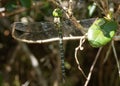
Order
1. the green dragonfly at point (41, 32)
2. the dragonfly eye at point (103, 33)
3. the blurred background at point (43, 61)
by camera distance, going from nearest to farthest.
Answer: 1. the dragonfly eye at point (103, 33)
2. the green dragonfly at point (41, 32)
3. the blurred background at point (43, 61)

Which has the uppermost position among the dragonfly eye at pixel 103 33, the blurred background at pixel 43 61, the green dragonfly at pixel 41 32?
the dragonfly eye at pixel 103 33

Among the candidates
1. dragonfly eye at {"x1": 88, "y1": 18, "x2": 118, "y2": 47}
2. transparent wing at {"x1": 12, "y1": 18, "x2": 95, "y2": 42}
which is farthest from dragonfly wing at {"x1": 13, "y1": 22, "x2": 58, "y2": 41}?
dragonfly eye at {"x1": 88, "y1": 18, "x2": 118, "y2": 47}

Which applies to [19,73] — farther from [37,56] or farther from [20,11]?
[20,11]

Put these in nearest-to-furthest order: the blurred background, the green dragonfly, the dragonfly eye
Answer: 1. the dragonfly eye
2. the green dragonfly
3. the blurred background

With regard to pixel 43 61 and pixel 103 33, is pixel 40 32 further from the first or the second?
pixel 43 61

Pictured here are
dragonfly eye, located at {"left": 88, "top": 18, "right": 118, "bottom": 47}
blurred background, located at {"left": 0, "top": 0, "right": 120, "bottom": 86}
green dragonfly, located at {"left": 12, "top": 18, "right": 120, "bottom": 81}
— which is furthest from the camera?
blurred background, located at {"left": 0, "top": 0, "right": 120, "bottom": 86}

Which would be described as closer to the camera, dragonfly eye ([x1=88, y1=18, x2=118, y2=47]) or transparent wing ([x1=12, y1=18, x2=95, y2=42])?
dragonfly eye ([x1=88, y1=18, x2=118, y2=47])

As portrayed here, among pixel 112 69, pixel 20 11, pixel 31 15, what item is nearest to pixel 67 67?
pixel 112 69

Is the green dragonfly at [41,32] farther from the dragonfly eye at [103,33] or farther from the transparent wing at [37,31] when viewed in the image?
the dragonfly eye at [103,33]

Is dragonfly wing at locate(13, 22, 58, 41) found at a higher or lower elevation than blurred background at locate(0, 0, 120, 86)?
higher

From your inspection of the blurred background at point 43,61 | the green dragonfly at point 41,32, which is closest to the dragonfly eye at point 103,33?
the green dragonfly at point 41,32

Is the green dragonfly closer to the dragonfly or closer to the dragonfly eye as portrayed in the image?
the dragonfly

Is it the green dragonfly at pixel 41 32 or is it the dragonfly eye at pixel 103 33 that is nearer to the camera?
the dragonfly eye at pixel 103 33
